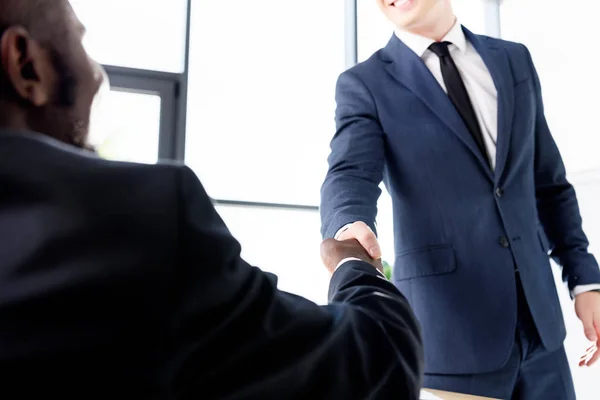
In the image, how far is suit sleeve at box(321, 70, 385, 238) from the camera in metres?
1.17

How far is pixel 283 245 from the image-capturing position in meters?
3.17

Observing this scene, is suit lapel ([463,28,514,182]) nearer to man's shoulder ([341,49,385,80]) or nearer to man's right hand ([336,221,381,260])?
man's shoulder ([341,49,385,80])

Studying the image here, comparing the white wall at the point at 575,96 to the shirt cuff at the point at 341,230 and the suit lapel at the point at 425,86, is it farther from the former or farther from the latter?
the shirt cuff at the point at 341,230

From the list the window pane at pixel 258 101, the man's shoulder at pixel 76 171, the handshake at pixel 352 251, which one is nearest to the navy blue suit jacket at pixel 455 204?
the handshake at pixel 352 251

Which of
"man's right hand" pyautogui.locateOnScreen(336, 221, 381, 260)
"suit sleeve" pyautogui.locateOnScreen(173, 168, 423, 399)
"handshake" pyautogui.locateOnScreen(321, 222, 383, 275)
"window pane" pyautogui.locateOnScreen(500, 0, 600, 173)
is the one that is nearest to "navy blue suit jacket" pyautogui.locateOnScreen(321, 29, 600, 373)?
"man's right hand" pyautogui.locateOnScreen(336, 221, 381, 260)

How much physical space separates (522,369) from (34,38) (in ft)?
3.73

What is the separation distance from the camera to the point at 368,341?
0.49m

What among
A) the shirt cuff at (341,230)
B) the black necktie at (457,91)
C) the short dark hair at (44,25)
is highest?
the black necktie at (457,91)

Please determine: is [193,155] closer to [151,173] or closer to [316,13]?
[316,13]

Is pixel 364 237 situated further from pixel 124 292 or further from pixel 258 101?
pixel 258 101

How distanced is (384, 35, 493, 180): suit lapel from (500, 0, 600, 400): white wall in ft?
5.52

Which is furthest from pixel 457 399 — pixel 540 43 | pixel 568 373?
pixel 540 43

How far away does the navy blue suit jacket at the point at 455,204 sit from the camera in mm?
1228

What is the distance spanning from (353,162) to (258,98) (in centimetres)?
202
